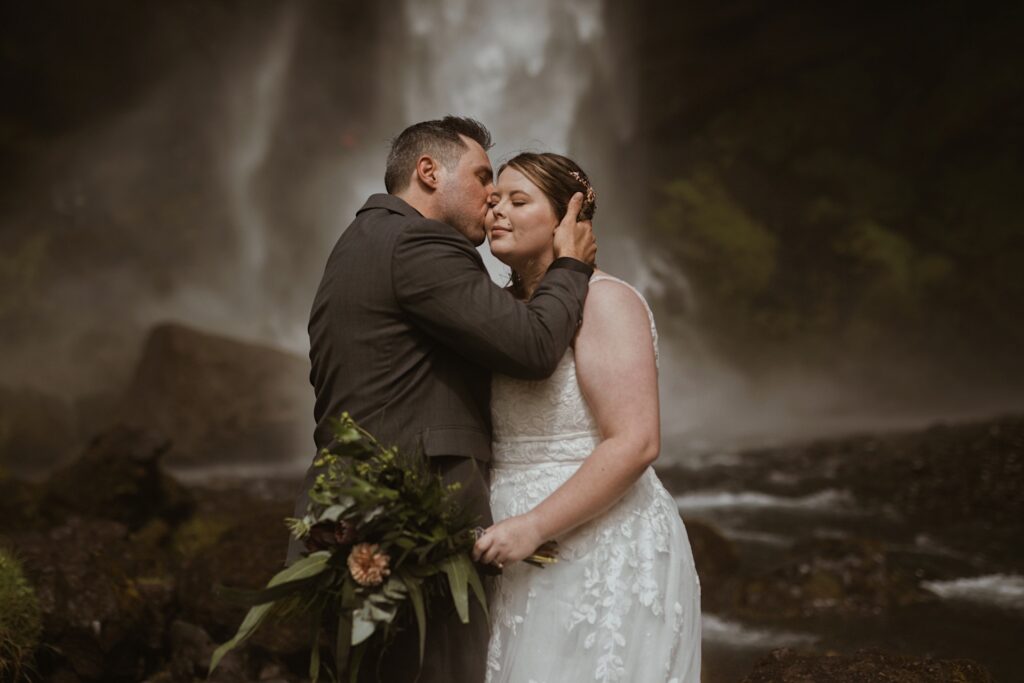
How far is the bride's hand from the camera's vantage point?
2.15 m

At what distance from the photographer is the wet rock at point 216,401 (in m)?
11.7

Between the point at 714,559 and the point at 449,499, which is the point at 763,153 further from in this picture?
the point at 449,499

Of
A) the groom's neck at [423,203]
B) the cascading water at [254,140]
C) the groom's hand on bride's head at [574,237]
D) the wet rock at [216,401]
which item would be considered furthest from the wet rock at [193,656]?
the cascading water at [254,140]

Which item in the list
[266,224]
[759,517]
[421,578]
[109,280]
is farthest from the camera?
[266,224]

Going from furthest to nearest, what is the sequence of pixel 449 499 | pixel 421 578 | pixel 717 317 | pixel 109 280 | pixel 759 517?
1. pixel 717 317
2. pixel 109 280
3. pixel 759 517
4. pixel 449 499
5. pixel 421 578

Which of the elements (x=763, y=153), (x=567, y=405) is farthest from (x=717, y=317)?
(x=567, y=405)

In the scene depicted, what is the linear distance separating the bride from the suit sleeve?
0.37 ft

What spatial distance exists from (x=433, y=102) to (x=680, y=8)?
14.5 ft

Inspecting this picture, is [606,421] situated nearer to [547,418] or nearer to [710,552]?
[547,418]

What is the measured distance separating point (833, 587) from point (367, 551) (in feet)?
17.4

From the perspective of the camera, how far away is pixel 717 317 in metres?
14.8

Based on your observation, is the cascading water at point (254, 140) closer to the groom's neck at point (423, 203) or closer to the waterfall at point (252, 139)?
the waterfall at point (252, 139)

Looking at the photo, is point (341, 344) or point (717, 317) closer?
point (341, 344)

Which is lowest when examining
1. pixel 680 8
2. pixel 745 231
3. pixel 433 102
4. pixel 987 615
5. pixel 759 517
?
pixel 987 615
